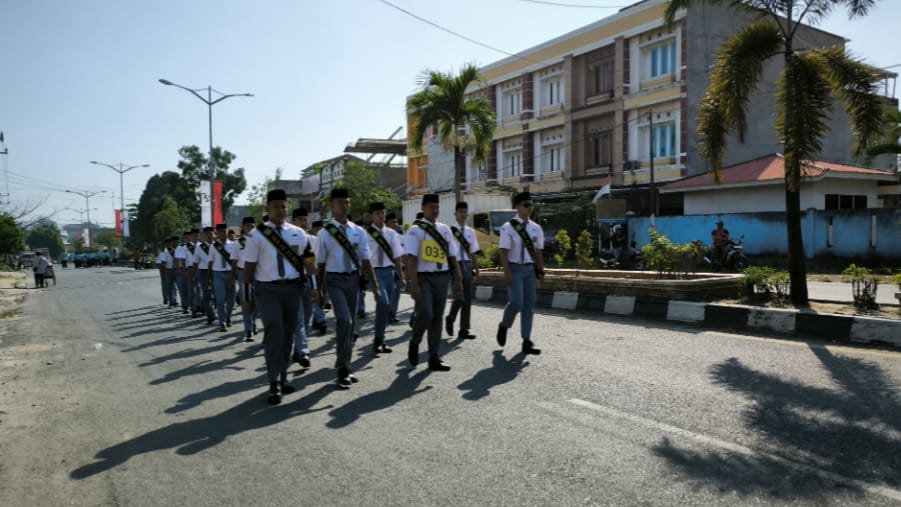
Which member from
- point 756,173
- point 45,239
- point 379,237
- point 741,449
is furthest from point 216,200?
point 45,239

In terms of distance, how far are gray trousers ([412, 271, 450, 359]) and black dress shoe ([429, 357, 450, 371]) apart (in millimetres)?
52

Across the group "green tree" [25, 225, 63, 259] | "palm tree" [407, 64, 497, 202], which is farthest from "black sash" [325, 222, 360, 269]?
"green tree" [25, 225, 63, 259]

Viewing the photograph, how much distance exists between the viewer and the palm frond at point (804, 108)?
31.4 ft

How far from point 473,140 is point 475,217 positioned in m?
5.98

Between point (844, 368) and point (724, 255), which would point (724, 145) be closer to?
point (844, 368)

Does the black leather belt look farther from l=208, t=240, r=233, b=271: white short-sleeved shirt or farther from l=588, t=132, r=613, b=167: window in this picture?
l=588, t=132, r=613, b=167: window

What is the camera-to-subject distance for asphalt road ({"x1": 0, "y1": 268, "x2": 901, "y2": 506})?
12.5 ft

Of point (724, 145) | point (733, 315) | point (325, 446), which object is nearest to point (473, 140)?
point (724, 145)

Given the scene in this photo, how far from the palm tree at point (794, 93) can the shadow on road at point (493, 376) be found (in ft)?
17.2

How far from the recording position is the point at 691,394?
5676mm

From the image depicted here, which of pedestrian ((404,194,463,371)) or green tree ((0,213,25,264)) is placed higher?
green tree ((0,213,25,264))

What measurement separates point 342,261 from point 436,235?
1.09 m

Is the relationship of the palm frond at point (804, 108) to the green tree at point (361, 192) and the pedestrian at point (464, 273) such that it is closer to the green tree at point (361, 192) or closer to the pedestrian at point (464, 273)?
the pedestrian at point (464, 273)

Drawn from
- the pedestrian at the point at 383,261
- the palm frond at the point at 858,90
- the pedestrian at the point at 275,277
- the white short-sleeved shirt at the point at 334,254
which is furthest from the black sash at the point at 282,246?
the palm frond at the point at 858,90
